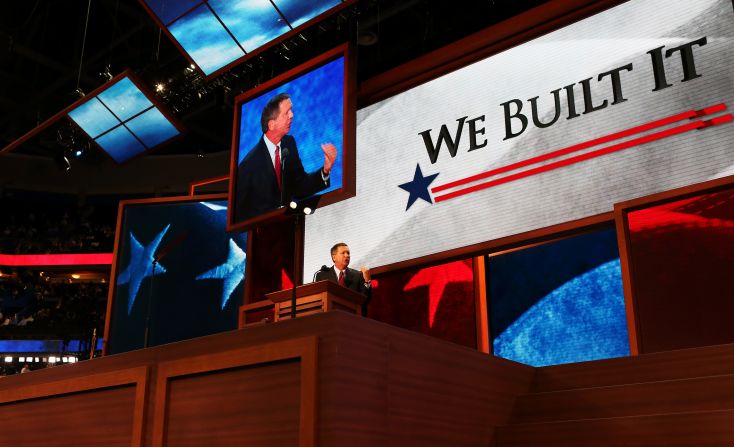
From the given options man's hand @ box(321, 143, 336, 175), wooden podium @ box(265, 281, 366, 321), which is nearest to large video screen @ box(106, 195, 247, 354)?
man's hand @ box(321, 143, 336, 175)

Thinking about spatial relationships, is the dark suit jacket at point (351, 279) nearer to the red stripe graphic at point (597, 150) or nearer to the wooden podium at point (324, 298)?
the wooden podium at point (324, 298)

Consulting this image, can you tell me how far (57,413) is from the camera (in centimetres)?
305

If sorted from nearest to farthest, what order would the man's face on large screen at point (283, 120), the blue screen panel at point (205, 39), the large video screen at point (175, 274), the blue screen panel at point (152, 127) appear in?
1. the man's face on large screen at point (283, 120)
2. the blue screen panel at point (205, 39)
3. the blue screen panel at point (152, 127)
4. the large video screen at point (175, 274)

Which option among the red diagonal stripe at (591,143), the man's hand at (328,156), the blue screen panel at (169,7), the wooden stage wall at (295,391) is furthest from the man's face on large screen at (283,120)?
the wooden stage wall at (295,391)

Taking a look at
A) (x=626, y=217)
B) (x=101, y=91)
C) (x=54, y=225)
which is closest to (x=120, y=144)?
(x=101, y=91)

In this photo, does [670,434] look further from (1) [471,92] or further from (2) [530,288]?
(2) [530,288]

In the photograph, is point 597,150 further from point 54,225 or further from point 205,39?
point 54,225

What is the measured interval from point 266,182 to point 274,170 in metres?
0.13

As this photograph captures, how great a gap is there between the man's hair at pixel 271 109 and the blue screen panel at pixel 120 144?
201 cm

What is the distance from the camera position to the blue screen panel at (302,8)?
19.7 feet

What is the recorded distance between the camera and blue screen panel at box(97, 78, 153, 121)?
7.12 m

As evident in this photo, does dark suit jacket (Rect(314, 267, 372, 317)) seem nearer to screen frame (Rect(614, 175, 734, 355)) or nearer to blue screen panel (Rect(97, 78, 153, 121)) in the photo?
screen frame (Rect(614, 175, 734, 355))

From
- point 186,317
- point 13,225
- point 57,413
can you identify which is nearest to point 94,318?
point 13,225

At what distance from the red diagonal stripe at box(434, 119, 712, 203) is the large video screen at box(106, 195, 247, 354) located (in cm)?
299
